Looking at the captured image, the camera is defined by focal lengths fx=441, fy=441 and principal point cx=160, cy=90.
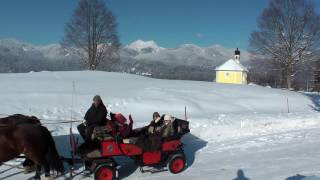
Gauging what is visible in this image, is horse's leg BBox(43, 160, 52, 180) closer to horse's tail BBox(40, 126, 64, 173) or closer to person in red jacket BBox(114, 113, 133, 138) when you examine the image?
horse's tail BBox(40, 126, 64, 173)

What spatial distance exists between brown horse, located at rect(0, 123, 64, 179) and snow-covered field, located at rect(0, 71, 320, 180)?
98 centimetres

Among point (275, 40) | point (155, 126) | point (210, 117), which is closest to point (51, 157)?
point (155, 126)

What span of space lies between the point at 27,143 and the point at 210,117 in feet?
31.0

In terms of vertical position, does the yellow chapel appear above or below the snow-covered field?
above

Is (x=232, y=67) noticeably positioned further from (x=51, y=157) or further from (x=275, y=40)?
(x=51, y=157)

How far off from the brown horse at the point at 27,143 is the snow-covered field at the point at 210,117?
984mm

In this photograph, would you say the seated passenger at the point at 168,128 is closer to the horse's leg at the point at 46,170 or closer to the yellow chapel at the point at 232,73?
the horse's leg at the point at 46,170

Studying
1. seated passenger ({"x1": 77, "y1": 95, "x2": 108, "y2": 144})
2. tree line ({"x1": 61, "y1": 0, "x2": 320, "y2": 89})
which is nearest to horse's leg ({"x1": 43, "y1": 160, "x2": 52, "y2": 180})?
seated passenger ({"x1": 77, "y1": 95, "x2": 108, "y2": 144})

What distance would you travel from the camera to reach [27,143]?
8.60 meters

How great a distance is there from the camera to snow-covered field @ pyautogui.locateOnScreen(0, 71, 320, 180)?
10.4 meters

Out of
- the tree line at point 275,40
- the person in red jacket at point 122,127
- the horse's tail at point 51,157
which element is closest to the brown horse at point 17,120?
the horse's tail at point 51,157

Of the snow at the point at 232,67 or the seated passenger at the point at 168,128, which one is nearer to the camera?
the seated passenger at the point at 168,128

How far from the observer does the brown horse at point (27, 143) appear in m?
8.48

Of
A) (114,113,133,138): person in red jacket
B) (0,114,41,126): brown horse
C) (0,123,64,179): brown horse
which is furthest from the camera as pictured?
(114,113,133,138): person in red jacket
